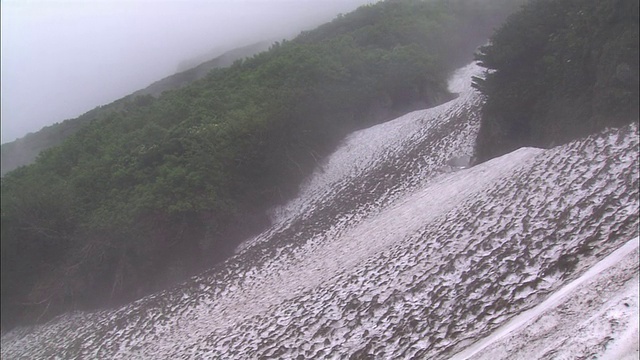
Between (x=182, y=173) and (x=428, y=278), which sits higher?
(x=182, y=173)

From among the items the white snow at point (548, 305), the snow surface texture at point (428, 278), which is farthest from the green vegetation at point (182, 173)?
the white snow at point (548, 305)

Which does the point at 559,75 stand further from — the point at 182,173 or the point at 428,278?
the point at 182,173

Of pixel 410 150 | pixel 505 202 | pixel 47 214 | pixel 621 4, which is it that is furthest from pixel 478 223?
pixel 47 214

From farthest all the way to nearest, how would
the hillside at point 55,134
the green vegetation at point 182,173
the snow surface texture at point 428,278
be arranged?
the hillside at point 55,134 → the green vegetation at point 182,173 → the snow surface texture at point 428,278

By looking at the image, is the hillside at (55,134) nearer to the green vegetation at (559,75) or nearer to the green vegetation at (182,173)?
the green vegetation at (182,173)

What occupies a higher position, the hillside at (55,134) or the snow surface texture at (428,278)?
the hillside at (55,134)

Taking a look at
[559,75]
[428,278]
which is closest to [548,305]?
[428,278]

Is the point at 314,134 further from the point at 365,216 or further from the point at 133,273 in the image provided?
the point at 133,273
